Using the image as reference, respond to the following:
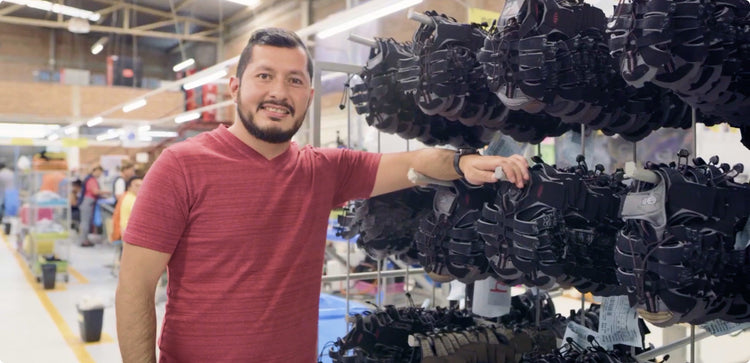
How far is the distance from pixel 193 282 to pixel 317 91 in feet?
4.18

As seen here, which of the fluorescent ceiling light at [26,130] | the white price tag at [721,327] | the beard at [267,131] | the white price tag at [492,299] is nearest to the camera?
the white price tag at [721,327]

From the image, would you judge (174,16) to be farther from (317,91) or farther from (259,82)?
(259,82)

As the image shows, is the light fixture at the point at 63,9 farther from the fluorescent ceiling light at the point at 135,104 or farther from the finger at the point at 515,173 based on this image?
the finger at the point at 515,173

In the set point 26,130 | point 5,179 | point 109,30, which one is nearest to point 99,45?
point 109,30

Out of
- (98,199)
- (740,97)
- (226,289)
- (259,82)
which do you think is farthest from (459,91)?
(98,199)

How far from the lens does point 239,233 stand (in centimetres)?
190

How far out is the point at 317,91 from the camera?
9.61ft

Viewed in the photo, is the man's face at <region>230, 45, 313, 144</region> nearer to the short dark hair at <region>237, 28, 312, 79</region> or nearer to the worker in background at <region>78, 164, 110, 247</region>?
the short dark hair at <region>237, 28, 312, 79</region>

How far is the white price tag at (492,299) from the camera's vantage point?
249 cm

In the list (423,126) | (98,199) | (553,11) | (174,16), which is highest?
(174,16)

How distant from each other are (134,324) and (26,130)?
51.2 ft

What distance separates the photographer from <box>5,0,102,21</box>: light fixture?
10781mm

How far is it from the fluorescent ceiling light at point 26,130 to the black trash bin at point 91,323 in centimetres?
886

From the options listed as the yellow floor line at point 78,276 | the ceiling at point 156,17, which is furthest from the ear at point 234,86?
the ceiling at point 156,17
